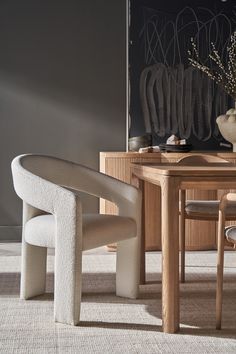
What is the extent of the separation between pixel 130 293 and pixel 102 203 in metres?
1.79

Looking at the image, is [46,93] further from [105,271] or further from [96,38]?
[105,271]

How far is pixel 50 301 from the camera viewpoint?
142 inches

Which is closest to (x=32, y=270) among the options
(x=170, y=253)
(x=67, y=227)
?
(x=67, y=227)

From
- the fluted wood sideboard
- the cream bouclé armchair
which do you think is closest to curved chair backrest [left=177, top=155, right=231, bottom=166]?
the fluted wood sideboard

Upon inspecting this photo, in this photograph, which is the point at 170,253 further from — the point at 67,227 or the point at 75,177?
the point at 75,177

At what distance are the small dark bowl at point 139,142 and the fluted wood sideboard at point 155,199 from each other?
0.32 m

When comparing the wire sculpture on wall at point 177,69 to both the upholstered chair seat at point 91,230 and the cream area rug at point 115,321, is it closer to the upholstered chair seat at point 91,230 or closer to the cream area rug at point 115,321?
the cream area rug at point 115,321

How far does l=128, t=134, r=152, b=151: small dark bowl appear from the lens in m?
5.59

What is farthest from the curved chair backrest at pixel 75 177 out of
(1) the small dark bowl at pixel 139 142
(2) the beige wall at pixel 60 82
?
(2) the beige wall at pixel 60 82

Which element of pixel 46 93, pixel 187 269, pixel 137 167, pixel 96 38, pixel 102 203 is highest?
pixel 96 38

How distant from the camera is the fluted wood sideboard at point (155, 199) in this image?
5281 mm

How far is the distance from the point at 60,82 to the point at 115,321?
9.73ft

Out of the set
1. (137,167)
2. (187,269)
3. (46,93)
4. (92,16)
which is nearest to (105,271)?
(187,269)

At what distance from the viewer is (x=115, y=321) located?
3250 millimetres
